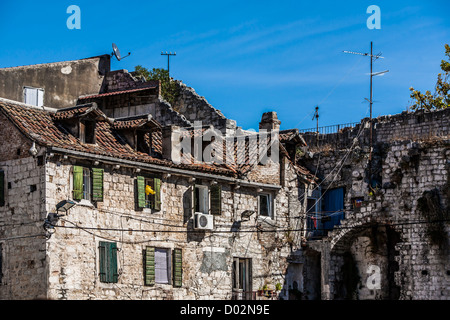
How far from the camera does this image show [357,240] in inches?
1953

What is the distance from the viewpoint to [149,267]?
42.7m

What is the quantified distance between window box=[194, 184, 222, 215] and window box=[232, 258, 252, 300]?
250cm

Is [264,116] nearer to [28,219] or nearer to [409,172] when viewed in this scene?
[409,172]

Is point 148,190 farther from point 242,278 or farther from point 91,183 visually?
point 242,278

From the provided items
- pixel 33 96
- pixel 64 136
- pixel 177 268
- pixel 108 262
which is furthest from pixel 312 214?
pixel 64 136

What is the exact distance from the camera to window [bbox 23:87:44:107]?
5034 cm

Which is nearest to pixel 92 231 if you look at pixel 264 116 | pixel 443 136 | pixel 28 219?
pixel 28 219

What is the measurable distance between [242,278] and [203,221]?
374 cm

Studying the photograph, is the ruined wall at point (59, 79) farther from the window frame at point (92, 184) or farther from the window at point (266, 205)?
the window at point (266, 205)

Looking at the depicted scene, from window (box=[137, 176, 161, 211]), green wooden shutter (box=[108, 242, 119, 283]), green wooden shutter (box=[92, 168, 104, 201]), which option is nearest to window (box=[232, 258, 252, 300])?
window (box=[137, 176, 161, 211])

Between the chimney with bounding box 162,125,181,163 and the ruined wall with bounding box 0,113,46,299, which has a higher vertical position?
the chimney with bounding box 162,125,181,163

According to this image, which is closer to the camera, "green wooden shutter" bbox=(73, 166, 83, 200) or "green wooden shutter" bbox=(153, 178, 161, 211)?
"green wooden shutter" bbox=(73, 166, 83, 200)

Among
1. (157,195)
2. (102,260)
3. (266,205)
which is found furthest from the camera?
(266,205)

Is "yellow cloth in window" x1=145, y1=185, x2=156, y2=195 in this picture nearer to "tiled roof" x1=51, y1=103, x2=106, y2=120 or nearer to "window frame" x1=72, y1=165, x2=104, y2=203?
"window frame" x1=72, y1=165, x2=104, y2=203
